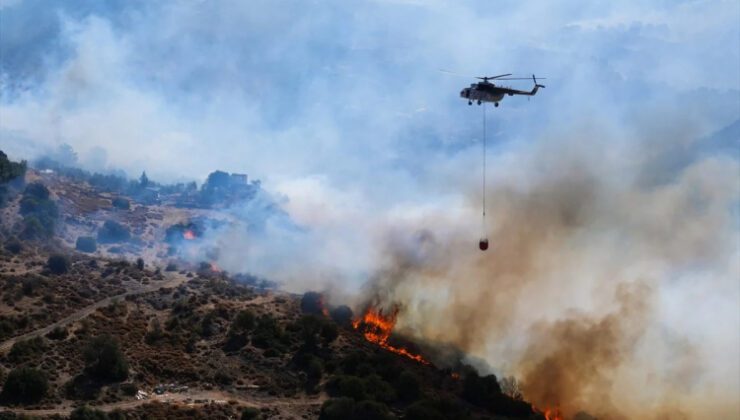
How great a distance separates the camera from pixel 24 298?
7538 cm

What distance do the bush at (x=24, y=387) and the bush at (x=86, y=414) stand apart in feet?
14.9

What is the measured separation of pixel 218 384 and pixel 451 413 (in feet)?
79.2

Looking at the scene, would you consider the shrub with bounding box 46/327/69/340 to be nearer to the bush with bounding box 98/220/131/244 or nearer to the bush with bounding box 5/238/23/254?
the bush with bounding box 5/238/23/254

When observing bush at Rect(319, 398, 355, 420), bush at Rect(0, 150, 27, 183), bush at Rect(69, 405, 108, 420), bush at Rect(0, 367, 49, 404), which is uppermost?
bush at Rect(0, 150, 27, 183)

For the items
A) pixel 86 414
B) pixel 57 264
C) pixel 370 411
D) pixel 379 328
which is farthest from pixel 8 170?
pixel 370 411

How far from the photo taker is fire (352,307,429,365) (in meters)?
82.0

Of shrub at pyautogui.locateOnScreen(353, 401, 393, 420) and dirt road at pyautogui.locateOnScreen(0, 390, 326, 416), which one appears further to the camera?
shrub at pyautogui.locateOnScreen(353, 401, 393, 420)

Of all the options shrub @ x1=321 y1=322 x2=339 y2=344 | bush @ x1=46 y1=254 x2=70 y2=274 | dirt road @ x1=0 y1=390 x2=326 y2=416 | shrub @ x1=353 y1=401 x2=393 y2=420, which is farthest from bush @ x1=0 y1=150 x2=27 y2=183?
shrub @ x1=353 y1=401 x2=393 y2=420

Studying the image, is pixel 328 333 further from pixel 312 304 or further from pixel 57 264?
pixel 57 264

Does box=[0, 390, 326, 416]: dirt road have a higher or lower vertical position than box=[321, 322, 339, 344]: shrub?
lower

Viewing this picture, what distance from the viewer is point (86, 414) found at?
5391cm

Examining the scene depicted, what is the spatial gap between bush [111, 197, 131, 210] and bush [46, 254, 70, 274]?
184 feet

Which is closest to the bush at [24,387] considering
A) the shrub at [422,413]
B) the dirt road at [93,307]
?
the dirt road at [93,307]

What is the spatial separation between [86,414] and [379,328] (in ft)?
140
